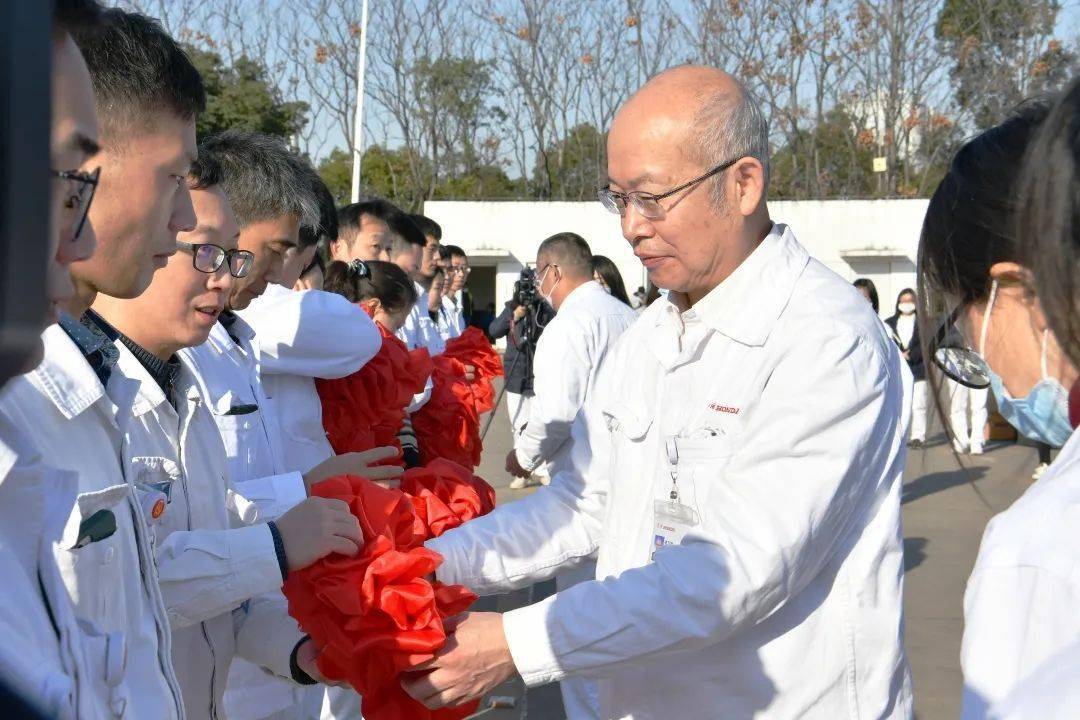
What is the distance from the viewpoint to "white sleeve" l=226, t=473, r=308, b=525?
296 cm

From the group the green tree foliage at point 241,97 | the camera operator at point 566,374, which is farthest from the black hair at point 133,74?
the green tree foliage at point 241,97

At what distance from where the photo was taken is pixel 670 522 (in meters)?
2.53

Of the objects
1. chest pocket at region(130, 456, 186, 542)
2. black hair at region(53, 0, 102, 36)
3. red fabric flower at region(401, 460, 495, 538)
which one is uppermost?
black hair at region(53, 0, 102, 36)

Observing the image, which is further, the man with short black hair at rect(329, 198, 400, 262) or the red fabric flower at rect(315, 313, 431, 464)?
the man with short black hair at rect(329, 198, 400, 262)

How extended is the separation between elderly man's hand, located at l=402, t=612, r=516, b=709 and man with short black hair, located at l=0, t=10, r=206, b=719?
73cm

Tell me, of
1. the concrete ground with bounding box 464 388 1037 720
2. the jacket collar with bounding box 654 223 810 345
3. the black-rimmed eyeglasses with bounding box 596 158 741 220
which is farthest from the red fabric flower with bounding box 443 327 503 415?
the jacket collar with bounding box 654 223 810 345

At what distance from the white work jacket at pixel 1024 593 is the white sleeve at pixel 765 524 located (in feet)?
3.27

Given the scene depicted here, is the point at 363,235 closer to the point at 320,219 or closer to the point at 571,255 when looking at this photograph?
the point at 571,255

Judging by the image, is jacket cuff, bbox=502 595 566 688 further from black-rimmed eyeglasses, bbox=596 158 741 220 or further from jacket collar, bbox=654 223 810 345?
black-rimmed eyeglasses, bbox=596 158 741 220

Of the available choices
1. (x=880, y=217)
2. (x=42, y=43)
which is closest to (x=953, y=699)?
(x=42, y=43)

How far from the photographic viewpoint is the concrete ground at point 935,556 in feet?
18.8

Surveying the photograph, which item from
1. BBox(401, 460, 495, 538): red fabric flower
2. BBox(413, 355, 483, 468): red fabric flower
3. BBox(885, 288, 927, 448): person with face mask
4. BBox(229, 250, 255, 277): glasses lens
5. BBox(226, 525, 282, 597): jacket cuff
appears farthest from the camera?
BBox(885, 288, 927, 448): person with face mask

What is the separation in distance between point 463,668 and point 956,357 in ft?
4.22

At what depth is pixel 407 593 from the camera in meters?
2.45
